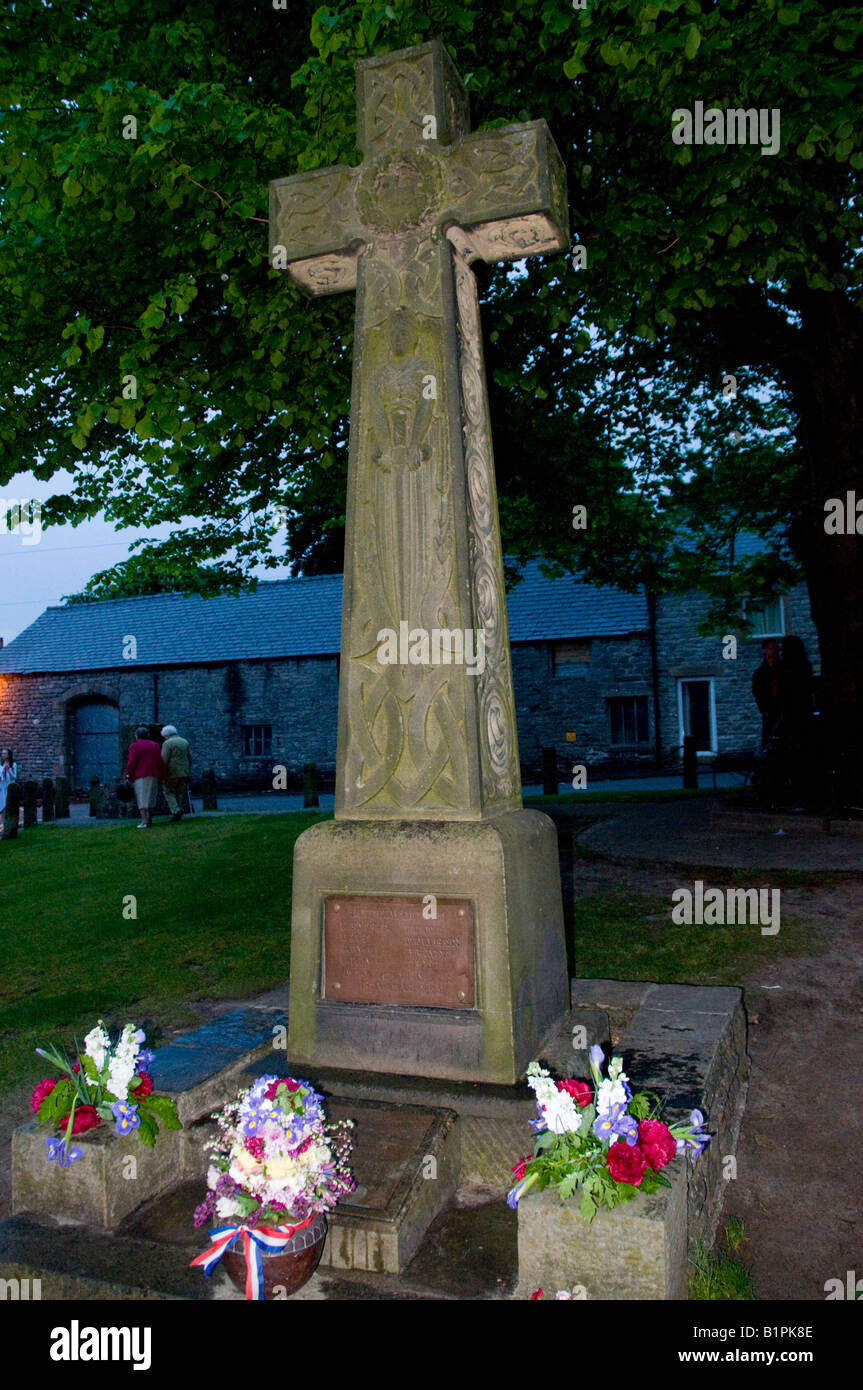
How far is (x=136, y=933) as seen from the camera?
7750 mm

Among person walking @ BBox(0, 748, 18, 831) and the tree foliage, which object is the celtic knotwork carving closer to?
the tree foliage

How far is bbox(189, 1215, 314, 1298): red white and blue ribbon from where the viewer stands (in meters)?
2.49

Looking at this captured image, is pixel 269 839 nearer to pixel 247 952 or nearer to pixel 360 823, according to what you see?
pixel 247 952

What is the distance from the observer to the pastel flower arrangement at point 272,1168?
8.39ft

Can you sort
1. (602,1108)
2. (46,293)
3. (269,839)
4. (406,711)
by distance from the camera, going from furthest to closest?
(269,839) < (46,293) < (406,711) < (602,1108)

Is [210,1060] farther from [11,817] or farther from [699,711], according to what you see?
[699,711]

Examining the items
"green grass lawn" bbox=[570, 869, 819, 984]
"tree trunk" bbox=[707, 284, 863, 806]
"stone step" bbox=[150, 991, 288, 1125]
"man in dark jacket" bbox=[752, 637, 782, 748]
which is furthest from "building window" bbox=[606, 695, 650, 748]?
"stone step" bbox=[150, 991, 288, 1125]

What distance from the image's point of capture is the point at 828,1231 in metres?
3.27

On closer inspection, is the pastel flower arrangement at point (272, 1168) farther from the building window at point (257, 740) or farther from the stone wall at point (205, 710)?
the building window at point (257, 740)

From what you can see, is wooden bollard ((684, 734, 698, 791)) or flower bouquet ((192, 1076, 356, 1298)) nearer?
flower bouquet ((192, 1076, 356, 1298))

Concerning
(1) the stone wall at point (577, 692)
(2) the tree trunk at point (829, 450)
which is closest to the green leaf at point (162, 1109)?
(2) the tree trunk at point (829, 450)

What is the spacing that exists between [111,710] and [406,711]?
28.4 meters

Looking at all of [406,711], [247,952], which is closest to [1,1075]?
[247,952]

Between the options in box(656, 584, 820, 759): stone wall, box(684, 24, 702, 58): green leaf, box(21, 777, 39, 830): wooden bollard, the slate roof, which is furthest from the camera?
the slate roof
